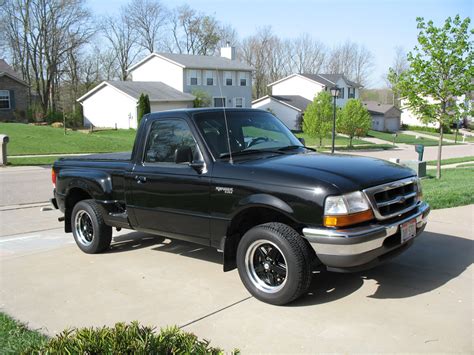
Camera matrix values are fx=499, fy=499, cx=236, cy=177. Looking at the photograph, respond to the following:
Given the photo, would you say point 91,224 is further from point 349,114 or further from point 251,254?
point 349,114

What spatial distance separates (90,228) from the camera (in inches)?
275

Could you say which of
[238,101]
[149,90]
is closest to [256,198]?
[149,90]

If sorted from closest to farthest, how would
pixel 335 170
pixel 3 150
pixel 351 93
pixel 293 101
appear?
pixel 335 170 → pixel 3 150 → pixel 293 101 → pixel 351 93

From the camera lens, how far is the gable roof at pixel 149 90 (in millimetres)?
47469

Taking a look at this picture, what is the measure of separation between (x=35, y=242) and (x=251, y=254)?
4.22 m

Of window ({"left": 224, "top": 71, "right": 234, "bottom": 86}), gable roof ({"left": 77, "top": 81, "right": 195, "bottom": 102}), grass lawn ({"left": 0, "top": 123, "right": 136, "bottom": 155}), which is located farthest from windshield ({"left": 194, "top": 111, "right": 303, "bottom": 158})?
window ({"left": 224, "top": 71, "right": 234, "bottom": 86})

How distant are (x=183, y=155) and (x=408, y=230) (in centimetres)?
241

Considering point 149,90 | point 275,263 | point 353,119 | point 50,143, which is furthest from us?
point 149,90

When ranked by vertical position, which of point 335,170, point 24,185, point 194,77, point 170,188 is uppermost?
point 194,77

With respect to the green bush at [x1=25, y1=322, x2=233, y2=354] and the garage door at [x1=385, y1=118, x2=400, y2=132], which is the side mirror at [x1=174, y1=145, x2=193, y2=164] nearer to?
the green bush at [x1=25, y1=322, x2=233, y2=354]

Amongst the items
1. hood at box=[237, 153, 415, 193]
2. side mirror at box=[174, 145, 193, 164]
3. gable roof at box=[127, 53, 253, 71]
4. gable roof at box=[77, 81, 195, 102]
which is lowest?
hood at box=[237, 153, 415, 193]

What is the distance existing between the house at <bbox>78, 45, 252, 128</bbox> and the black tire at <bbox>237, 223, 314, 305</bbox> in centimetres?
3935

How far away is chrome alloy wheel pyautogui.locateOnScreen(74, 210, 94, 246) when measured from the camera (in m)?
6.96

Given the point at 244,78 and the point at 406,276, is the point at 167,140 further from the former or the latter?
the point at 244,78
